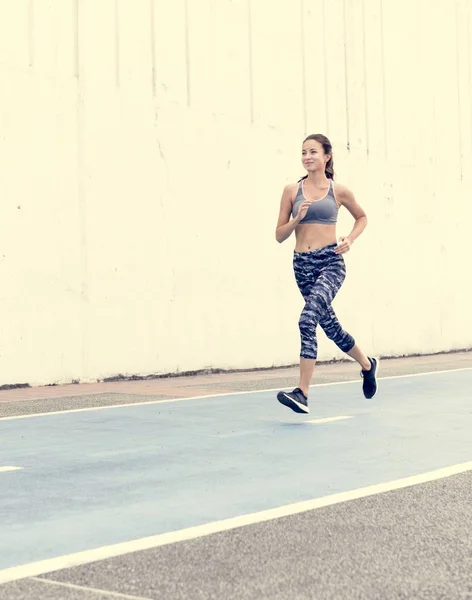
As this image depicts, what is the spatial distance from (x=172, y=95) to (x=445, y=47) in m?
6.86

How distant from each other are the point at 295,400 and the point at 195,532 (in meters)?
3.52

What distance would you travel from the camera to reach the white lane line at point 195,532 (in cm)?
329

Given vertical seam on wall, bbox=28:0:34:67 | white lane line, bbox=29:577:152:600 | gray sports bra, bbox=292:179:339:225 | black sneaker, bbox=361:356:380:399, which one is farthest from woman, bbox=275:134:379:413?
white lane line, bbox=29:577:152:600

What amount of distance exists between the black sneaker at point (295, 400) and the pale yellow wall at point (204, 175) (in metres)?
3.58

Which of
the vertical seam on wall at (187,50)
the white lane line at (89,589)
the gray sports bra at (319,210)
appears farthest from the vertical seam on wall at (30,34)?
the white lane line at (89,589)

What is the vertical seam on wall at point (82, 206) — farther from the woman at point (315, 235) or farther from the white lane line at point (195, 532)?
the white lane line at point (195, 532)

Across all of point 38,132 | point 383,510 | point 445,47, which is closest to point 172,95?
point 38,132

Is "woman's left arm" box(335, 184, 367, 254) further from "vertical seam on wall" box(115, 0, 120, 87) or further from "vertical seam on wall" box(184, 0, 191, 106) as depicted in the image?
"vertical seam on wall" box(184, 0, 191, 106)

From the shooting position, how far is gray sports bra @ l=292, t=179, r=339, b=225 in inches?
300

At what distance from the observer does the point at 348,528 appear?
3.85 m

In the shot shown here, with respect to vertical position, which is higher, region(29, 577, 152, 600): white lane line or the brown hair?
the brown hair

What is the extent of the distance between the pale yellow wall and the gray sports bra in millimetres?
3326

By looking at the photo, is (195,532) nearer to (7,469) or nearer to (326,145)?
(7,469)

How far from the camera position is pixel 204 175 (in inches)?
478
